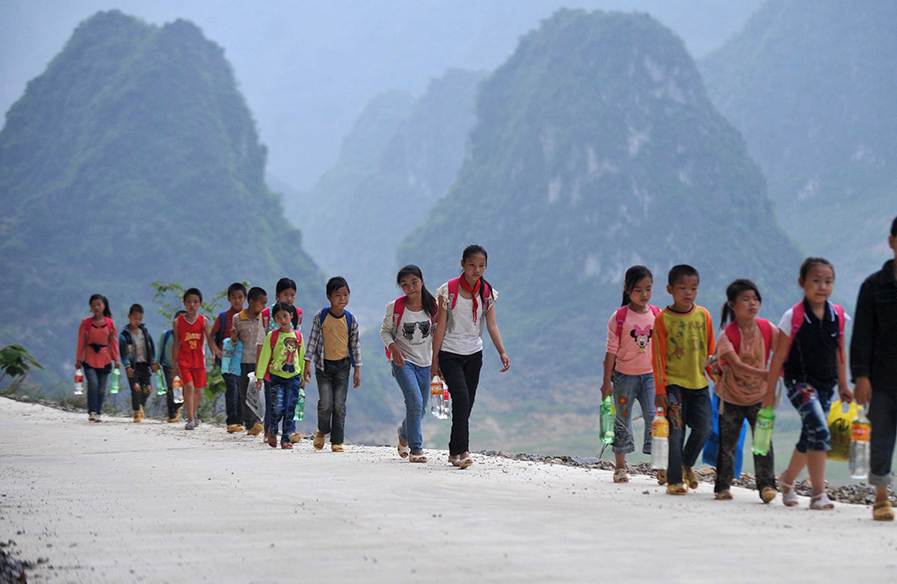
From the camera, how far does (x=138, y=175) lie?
334 feet

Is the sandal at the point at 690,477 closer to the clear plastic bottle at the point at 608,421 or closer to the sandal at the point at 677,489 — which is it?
the sandal at the point at 677,489

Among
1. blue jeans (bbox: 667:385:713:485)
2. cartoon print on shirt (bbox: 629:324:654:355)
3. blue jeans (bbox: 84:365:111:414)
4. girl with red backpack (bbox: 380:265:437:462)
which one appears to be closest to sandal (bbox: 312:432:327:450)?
girl with red backpack (bbox: 380:265:437:462)

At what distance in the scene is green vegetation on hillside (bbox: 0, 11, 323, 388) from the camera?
315 ft

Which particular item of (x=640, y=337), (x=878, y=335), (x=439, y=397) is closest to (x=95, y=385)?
(x=439, y=397)

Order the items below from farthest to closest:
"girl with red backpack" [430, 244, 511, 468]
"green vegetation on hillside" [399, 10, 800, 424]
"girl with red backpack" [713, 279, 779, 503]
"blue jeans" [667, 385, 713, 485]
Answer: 1. "green vegetation on hillside" [399, 10, 800, 424]
2. "girl with red backpack" [430, 244, 511, 468]
3. "blue jeans" [667, 385, 713, 485]
4. "girl with red backpack" [713, 279, 779, 503]

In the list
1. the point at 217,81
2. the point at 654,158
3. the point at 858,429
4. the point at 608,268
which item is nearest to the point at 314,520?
the point at 858,429

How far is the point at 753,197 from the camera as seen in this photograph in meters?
123

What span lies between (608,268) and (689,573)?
389 feet

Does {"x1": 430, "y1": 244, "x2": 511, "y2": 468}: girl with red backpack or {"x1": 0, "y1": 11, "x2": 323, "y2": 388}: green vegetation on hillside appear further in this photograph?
{"x1": 0, "y1": 11, "x2": 323, "y2": 388}: green vegetation on hillside

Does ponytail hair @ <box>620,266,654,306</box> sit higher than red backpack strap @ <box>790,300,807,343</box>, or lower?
higher

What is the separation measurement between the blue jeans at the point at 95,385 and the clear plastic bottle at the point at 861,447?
35.5ft

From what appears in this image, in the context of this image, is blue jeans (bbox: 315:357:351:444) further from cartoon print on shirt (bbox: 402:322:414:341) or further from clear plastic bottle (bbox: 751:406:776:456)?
clear plastic bottle (bbox: 751:406:776:456)

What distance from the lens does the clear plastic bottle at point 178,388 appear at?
13250mm

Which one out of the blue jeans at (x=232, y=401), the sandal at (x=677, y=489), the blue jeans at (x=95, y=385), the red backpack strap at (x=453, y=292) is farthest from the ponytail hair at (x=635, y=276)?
the blue jeans at (x=95, y=385)
